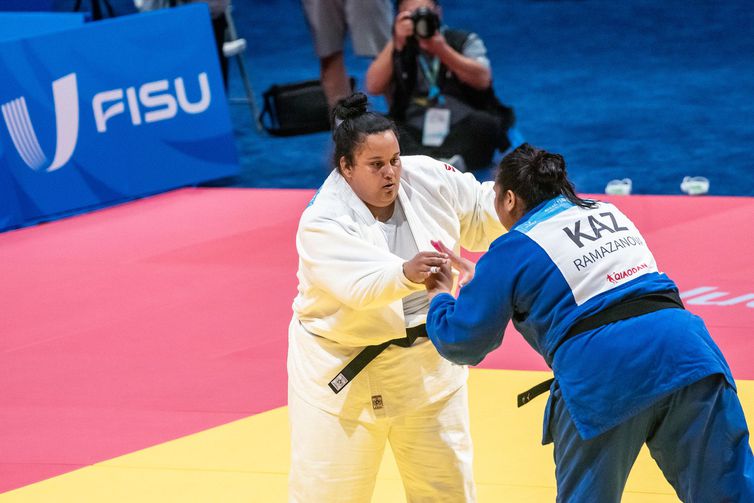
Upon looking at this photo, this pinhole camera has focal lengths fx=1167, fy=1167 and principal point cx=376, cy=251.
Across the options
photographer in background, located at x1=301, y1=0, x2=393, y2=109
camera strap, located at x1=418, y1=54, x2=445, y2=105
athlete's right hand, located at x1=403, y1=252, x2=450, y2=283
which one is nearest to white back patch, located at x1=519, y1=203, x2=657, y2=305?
athlete's right hand, located at x1=403, y1=252, x2=450, y2=283

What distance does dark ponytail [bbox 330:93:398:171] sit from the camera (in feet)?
11.5

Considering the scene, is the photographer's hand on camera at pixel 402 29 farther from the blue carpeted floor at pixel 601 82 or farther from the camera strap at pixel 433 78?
the blue carpeted floor at pixel 601 82

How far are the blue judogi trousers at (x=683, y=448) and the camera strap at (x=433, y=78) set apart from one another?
463cm

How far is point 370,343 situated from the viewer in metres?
3.56

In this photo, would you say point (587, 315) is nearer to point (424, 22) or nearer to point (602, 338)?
point (602, 338)

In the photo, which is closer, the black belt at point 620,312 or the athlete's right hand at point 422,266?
the black belt at point 620,312

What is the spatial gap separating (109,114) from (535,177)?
5.38m

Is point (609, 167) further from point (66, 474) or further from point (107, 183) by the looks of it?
point (66, 474)

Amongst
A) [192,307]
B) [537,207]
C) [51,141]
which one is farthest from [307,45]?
[537,207]

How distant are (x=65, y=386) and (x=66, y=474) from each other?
888mm

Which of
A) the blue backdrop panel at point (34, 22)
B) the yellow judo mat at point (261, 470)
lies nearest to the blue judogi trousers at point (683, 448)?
the yellow judo mat at point (261, 470)

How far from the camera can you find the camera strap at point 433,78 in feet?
25.2

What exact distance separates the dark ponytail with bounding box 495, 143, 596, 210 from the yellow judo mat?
1593 mm

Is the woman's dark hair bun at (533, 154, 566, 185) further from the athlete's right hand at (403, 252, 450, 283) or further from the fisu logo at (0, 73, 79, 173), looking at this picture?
the fisu logo at (0, 73, 79, 173)
